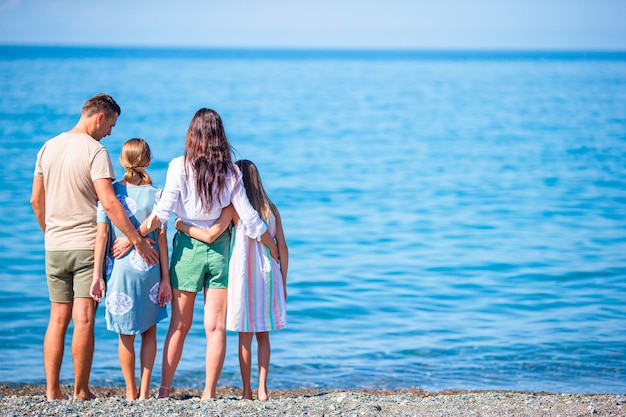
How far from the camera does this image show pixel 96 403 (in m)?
4.79

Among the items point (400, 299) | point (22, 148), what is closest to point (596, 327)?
point (400, 299)

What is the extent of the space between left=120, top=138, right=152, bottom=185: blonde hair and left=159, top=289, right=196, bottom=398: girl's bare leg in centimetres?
76

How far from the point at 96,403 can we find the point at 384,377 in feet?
10.9

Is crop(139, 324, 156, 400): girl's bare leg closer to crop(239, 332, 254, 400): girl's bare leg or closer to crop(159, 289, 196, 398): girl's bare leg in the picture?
crop(159, 289, 196, 398): girl's bare leg

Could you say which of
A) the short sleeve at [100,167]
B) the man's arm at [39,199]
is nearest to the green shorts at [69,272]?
the man's arm at [39,199]

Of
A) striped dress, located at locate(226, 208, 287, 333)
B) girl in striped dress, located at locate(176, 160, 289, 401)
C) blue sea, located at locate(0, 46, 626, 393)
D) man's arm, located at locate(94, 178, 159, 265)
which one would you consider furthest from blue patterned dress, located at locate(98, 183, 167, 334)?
blue sea, located at locate(0, 46, 626, 393)

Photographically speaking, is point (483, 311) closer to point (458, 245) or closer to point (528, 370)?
point (528, 370)

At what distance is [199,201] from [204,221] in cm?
15

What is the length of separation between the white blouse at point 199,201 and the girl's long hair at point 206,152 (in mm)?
47

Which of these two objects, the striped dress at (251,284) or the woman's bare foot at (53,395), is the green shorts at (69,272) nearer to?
the woman's bare foot at (53,395)

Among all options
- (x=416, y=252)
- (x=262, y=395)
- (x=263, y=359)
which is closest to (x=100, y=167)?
(x=263, y=359)

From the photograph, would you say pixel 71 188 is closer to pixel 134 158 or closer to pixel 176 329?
pixel 134 158

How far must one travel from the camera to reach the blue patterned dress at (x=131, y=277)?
4.80 m

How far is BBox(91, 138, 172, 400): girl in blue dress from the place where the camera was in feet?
15.5
